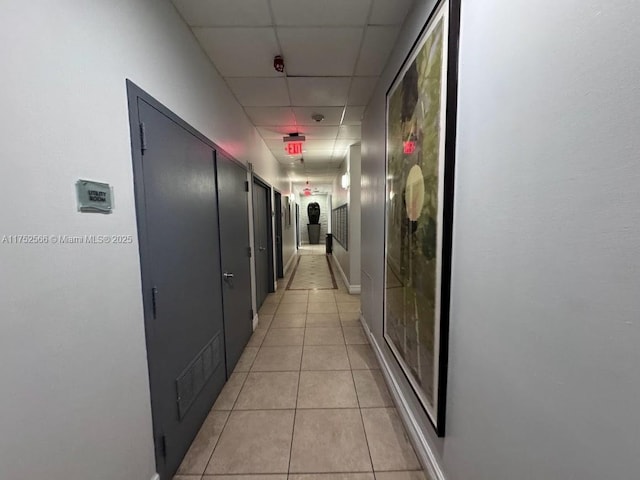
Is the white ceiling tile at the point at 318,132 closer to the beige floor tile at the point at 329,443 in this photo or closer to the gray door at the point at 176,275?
the gray door at the point at 176,275

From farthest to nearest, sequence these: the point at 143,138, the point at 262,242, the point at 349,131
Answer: the point at 262,242 → the point at 349,131 → the point at 143,138

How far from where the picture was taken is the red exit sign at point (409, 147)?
1572mm

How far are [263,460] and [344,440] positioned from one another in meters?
0.54

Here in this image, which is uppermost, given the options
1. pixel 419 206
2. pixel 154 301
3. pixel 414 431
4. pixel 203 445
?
pixel 419 206

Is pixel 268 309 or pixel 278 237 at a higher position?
pixel 278 237

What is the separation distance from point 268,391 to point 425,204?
201 cm

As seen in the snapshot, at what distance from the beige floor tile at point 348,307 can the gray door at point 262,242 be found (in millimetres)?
1338

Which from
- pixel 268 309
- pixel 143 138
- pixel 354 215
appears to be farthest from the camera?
pixel 354 215

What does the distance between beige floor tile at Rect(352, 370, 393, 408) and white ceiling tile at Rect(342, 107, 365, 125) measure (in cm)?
306

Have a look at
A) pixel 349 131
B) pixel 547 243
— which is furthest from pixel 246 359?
pixel 349 131

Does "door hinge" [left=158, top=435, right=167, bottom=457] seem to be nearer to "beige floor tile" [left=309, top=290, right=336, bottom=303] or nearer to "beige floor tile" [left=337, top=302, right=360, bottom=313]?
"beige floor tile" [left=337, top=302, right=360, bottom=313]

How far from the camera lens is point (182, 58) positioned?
5.60 ft

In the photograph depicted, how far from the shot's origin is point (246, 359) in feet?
8.90

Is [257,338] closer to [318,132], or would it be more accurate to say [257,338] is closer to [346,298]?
[346,298]
